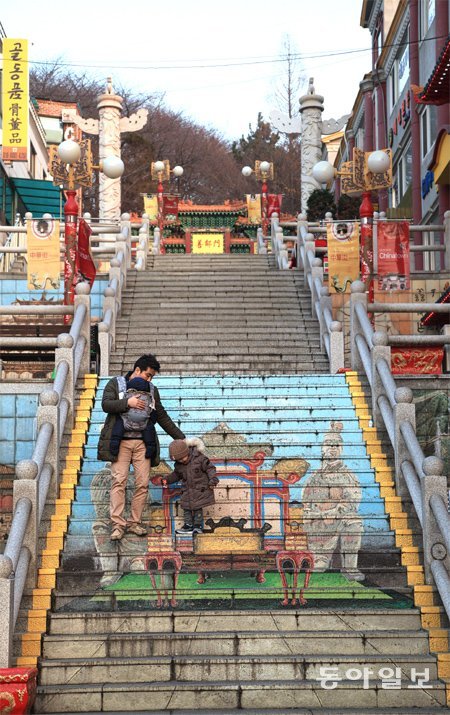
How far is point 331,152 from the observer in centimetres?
5781

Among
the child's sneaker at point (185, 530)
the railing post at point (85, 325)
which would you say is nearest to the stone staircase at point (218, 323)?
the railing post at point (85, 325)

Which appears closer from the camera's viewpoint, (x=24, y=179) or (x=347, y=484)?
(x=347, y=484)

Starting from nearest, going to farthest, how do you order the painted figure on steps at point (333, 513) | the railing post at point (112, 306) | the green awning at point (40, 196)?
the painted figure on steps at point (333, 513)
the railing post at point (112, 306)
the green awning at point (40, 196)

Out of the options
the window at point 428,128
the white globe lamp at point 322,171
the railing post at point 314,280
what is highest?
the window at point 428,128

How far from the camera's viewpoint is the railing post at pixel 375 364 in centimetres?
1184

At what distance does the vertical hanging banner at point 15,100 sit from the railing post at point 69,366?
19.4 metres

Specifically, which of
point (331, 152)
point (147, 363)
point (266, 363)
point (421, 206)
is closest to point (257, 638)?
point (147, 363)

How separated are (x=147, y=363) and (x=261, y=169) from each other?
90.2ft

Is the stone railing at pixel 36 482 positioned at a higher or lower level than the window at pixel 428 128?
lower

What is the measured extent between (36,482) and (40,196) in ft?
91.8

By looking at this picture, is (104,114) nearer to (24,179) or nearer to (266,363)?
(24,179)

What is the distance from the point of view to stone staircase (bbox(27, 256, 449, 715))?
8.08 metres

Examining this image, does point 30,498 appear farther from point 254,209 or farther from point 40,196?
point 254,209

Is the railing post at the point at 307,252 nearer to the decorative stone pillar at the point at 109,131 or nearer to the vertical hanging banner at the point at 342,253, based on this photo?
the vertical hanging banner at the point at 342,253
